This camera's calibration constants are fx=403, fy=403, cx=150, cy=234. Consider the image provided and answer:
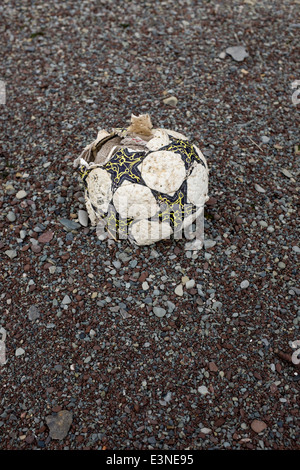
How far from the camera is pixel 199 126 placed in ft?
12.7

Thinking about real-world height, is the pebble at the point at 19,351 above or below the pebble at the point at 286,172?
below

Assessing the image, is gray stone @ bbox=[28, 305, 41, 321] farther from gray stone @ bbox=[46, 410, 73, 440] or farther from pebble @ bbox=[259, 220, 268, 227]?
pebble @ bbox=[259, 220, 268, 227]

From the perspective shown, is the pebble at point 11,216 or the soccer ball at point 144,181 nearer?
the soccer ball at point 144,181

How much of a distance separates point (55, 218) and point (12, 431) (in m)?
1.57

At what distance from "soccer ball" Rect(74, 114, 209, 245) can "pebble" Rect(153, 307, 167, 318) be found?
19.1 inches

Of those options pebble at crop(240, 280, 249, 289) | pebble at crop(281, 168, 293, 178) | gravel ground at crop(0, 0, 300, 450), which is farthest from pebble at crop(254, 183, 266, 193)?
pebble at crop(240, 280, 249, 289)

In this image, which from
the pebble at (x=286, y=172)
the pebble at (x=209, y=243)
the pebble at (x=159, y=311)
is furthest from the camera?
the pebble at (x=286, y=172)

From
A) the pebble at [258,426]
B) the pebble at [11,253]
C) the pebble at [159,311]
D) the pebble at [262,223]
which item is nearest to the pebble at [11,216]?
the pebble at [11,253]

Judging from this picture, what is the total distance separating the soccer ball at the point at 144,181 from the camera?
2.62 meters

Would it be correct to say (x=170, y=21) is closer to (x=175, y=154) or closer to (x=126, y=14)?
(x=126, y=14)

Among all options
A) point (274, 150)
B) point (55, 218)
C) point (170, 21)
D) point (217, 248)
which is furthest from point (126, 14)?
point (217, 248)

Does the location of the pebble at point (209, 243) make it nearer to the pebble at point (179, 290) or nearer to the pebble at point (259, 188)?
the pebble at point (179, 290)
